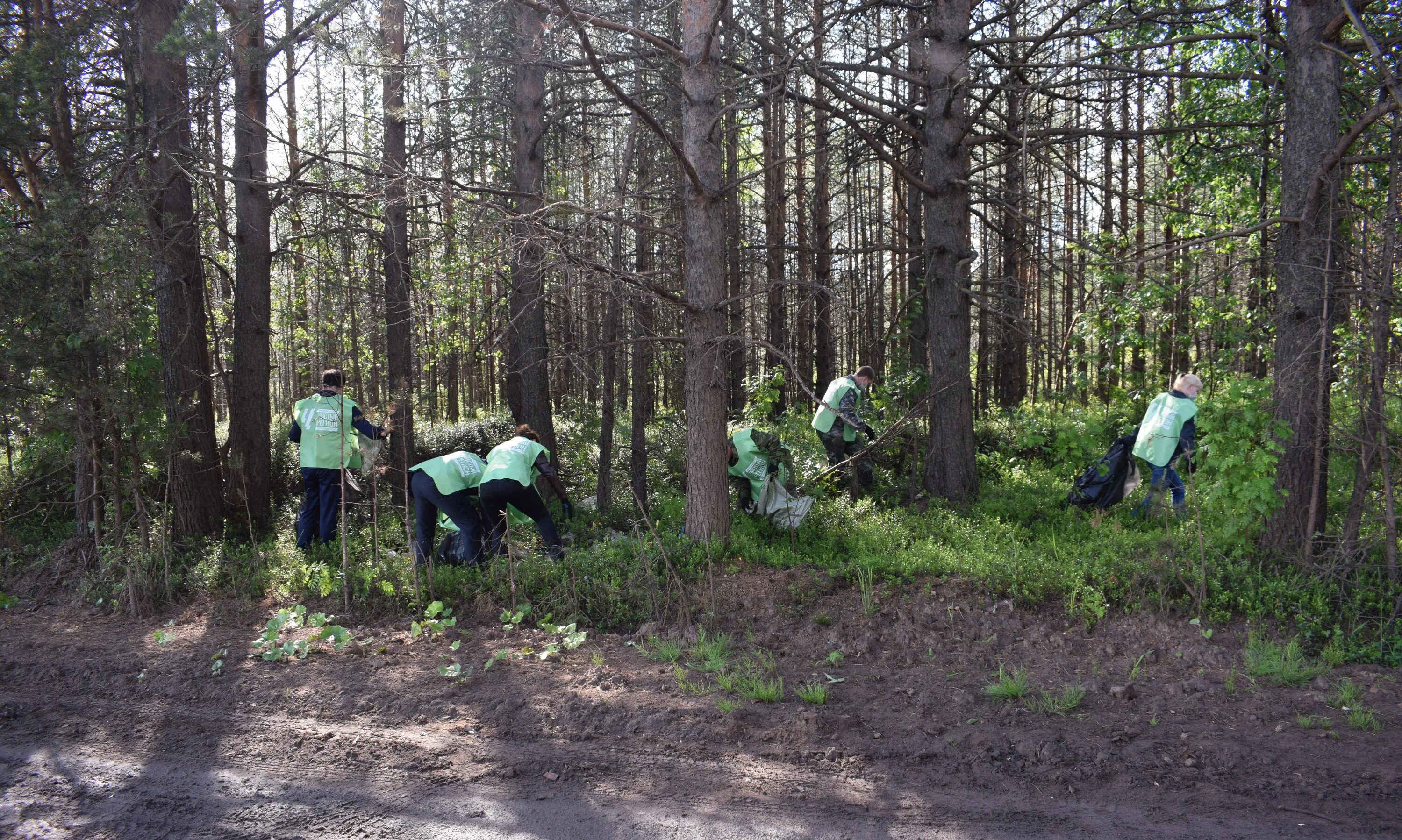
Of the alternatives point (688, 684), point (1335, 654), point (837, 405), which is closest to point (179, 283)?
point (688, 684)

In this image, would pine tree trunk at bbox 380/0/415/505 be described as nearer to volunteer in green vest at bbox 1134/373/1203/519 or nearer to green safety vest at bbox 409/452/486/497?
green safety vest at bbox 409/452/486/497

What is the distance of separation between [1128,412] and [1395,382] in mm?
6239

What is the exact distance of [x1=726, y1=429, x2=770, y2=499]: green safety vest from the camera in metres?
8.86

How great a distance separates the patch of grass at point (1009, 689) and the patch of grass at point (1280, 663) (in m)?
1.48

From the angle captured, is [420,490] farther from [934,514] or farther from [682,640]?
[934,514]

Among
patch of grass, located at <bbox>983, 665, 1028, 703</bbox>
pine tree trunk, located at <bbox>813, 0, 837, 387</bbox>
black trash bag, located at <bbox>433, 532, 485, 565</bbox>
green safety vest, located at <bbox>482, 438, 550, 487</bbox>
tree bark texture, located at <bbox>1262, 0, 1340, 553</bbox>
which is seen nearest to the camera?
patch of grass, located at <bbox>983, 665, 1028, 703</bbox>

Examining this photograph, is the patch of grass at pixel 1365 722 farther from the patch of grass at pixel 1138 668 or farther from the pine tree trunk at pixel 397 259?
the pine tree trunk at pixel 397 259

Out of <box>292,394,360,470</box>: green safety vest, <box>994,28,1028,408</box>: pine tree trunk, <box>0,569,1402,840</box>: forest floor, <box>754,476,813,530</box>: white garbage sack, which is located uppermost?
<box>994,28,1028,408</box>: pine tree trunk

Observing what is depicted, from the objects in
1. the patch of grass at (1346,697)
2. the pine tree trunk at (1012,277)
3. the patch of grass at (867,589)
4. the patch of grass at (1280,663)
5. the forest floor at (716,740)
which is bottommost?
the forest floor at (716,740)

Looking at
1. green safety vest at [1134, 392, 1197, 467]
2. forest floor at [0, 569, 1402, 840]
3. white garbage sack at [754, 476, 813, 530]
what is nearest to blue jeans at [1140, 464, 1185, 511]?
green safety vest at [1134, 392, 1197, 467]

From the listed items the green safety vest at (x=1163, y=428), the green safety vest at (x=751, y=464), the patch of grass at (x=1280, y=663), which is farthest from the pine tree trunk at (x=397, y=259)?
the green safety vest at (x=1163, y=428)

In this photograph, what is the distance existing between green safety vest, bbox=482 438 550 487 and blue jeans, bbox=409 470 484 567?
0.39 m

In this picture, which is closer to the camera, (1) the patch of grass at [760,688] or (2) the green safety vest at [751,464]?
(1) the patch of grass at [760,688]

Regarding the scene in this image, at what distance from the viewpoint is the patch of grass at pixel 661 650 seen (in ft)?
19.9
